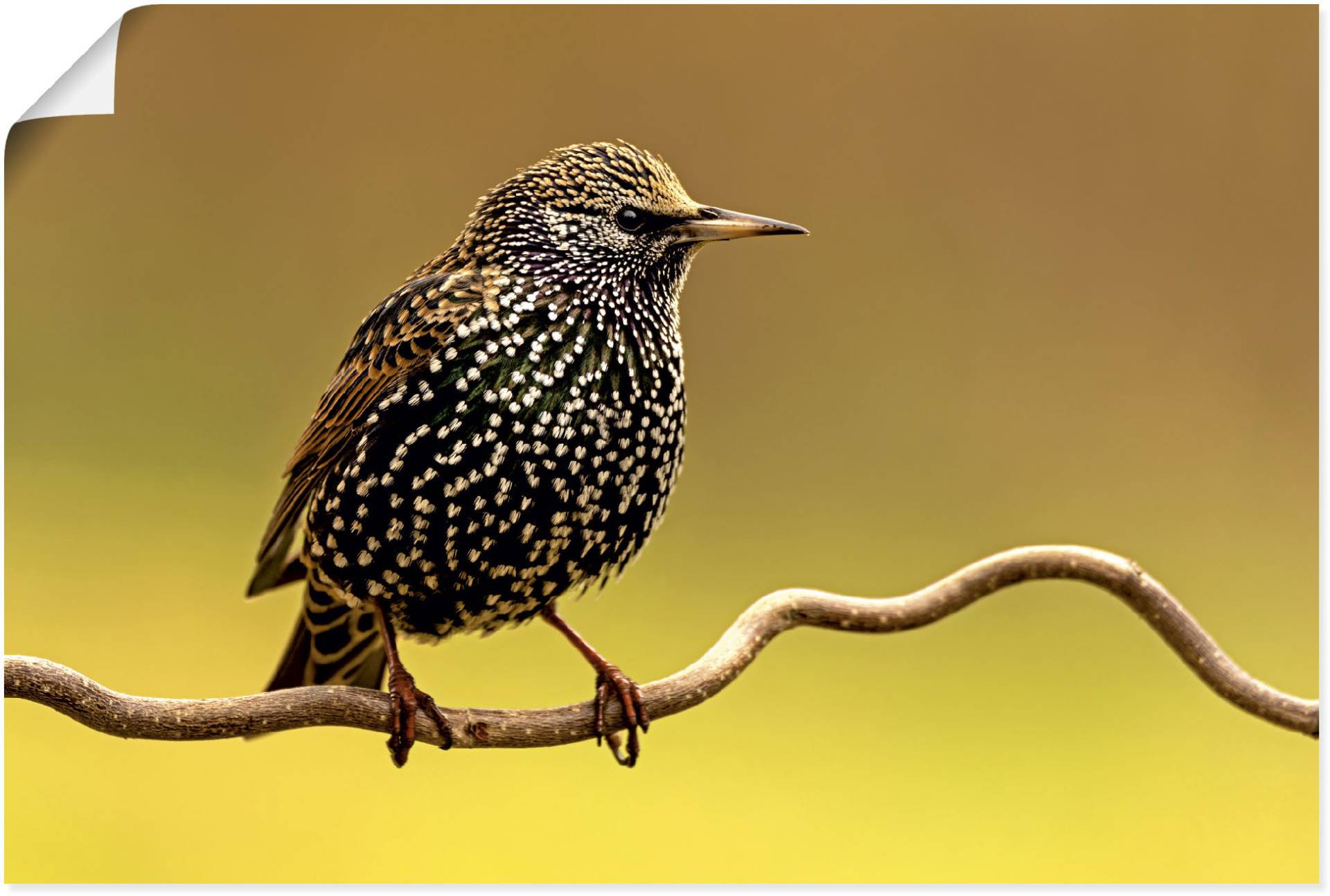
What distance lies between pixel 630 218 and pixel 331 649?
885mm

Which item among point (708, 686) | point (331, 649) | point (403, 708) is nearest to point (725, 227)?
point (708, 686)

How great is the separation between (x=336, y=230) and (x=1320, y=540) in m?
1.75

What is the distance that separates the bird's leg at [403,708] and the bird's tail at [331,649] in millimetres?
166

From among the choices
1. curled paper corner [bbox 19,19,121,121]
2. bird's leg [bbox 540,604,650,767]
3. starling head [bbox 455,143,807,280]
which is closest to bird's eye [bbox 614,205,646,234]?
starling head [bbox 455,143,807,280]

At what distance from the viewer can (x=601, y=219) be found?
7.33 feet

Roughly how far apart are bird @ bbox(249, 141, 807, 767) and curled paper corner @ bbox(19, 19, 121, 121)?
62 cm

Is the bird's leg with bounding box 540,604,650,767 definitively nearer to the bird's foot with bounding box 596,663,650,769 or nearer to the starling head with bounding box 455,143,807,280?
the bird's foot with bounding box 596,663,650,769

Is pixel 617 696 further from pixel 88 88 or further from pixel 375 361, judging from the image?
pixel 88 88

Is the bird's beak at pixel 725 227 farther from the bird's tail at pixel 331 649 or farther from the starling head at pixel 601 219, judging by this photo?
the bird's tail at pixel 331 649

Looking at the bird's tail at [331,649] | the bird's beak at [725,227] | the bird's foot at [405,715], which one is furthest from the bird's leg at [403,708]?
the bird's beak at [725,227]

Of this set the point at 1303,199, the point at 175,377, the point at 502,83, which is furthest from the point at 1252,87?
the point at 175,377

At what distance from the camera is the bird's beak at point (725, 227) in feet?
7.06

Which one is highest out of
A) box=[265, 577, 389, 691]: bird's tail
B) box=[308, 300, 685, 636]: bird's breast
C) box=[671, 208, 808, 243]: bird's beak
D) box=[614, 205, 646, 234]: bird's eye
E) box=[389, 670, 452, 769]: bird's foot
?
box=[614, 205, 646, 234]: bird's eye

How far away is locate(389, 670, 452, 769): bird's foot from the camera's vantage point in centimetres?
221
